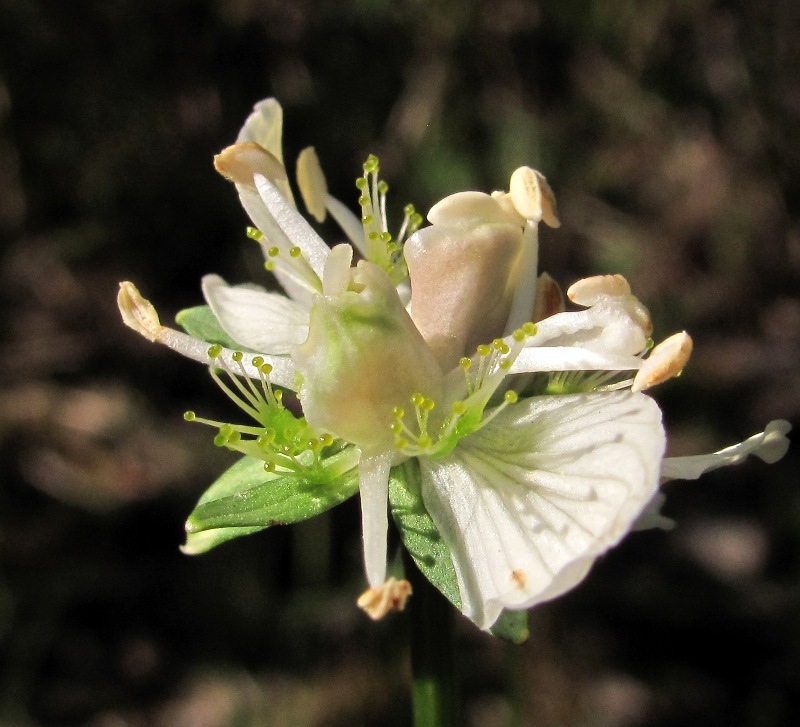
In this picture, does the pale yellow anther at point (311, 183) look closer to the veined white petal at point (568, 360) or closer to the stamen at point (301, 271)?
the stamen at point (301, 271)

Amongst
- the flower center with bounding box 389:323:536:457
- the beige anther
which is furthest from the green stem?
the beige anther

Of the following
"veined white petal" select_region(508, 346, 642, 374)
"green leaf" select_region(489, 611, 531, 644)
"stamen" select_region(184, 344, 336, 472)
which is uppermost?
"veined white petal" select_region(508, 346, 642, 374)

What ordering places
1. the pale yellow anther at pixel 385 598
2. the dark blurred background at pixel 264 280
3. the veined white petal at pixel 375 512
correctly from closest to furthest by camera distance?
the pale yellow anther at pixel 385 598 → the veined white petal at pixel 375 512 → the dark blurred background at pixel 264 280

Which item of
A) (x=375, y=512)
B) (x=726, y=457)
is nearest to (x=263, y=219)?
(x=375, y=512)

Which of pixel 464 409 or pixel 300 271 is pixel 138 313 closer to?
pixel 300 271

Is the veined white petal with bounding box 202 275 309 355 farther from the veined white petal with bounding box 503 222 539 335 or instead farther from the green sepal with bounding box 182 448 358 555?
the veined white petal with bounding box 503 222 539 335

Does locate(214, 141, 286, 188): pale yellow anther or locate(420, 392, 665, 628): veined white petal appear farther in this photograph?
locate(214, 141, 286, 188): pale yellow anther

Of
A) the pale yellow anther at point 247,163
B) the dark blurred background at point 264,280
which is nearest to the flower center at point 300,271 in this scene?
the pale yellow anther at point 247,163
